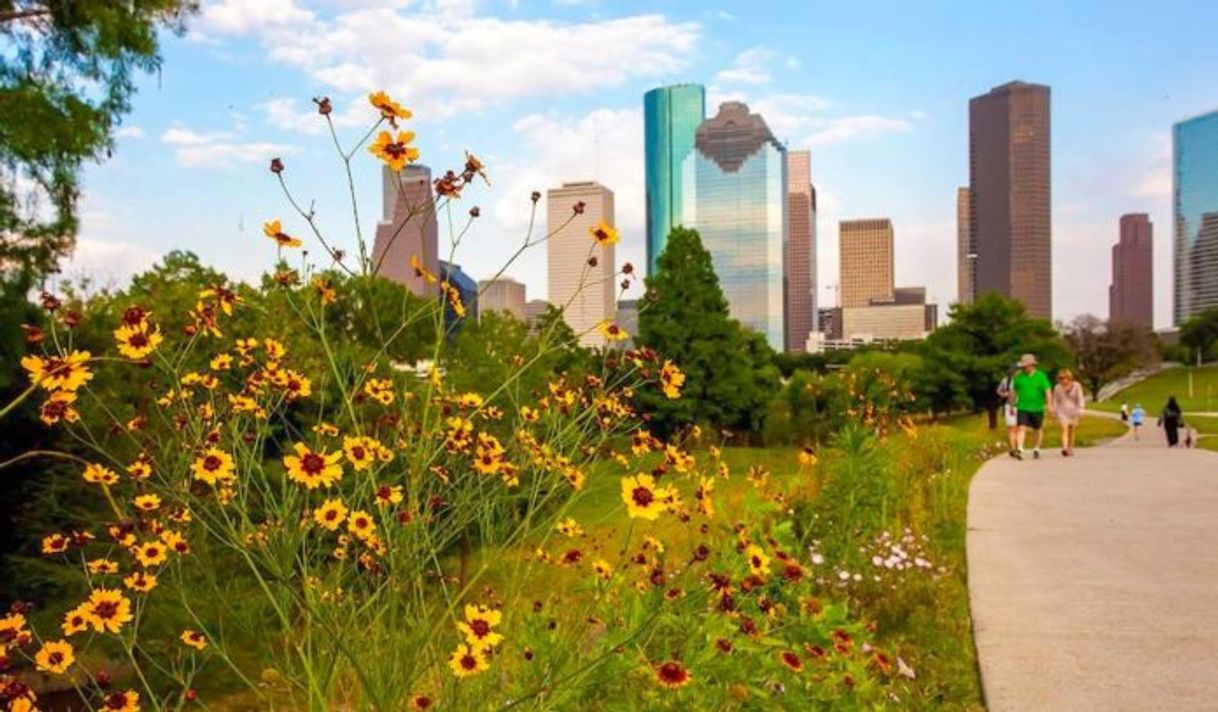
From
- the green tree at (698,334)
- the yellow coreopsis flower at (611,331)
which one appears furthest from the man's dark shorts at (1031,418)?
the green tree at (698,334)

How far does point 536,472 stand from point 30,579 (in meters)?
3.94

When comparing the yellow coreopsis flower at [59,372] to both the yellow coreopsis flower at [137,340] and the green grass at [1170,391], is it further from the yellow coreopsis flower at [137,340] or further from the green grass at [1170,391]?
the green grass at [1170,391]

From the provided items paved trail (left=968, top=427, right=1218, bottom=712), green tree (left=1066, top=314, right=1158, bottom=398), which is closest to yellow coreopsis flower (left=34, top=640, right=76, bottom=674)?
paved trail (left=968, top=427, right=1218, bottom=712)

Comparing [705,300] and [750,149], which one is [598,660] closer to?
[705,300]

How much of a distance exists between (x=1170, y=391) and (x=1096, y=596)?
247 feet

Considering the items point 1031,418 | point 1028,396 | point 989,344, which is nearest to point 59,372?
point 1028,396

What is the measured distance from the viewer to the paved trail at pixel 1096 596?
10.5 feet

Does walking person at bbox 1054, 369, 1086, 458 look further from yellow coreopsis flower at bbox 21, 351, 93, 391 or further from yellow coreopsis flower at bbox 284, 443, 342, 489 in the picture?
yellow coreopsis flower at bbox 21, 351, 93, 391

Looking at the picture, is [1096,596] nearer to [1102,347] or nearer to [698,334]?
[698,334]

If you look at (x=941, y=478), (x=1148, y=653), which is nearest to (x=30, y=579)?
(x=1148, y=653)

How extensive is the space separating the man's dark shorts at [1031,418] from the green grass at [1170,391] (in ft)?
145

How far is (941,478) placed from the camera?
7.71 metres

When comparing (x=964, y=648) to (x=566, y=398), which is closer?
(x=566, y=398)

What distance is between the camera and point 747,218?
189875mm
